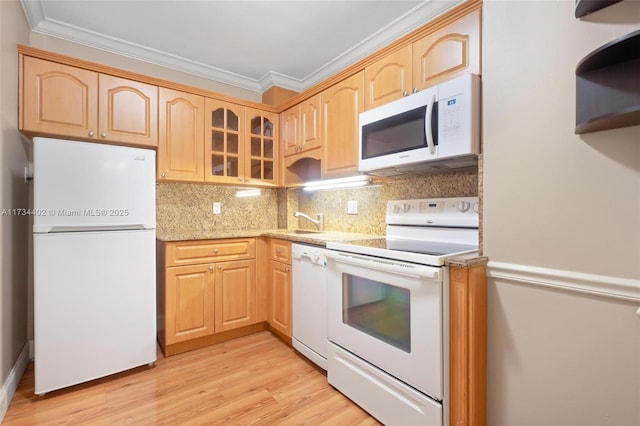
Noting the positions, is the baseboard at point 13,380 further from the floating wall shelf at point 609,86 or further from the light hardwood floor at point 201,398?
the floating wall shelf at point 609,86

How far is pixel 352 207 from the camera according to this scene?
2590 millimetres

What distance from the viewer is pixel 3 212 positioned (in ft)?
5.32

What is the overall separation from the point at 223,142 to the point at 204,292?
132cm

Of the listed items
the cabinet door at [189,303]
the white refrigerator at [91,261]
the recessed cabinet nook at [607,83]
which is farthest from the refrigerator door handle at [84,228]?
the recessed cabinet nook at [607,83]

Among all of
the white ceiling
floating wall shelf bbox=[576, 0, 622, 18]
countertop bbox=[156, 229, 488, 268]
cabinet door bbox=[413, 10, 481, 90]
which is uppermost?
the white ceiling

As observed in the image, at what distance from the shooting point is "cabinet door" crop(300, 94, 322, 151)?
2484mm

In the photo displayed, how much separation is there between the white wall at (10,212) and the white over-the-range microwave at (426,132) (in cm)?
205

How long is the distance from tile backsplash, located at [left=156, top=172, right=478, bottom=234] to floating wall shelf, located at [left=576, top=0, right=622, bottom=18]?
0.85 meters

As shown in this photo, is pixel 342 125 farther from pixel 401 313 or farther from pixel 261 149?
pixel 401 313

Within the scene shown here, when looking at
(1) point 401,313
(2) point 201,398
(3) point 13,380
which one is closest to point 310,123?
(1) point 401,313

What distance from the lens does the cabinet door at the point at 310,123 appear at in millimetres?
2484

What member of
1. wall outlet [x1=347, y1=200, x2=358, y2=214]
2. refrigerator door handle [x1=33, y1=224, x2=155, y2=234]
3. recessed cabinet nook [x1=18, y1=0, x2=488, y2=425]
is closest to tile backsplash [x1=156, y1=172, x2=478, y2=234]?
wall outlet [x1=347, y1=200, x2=358, y2=214]

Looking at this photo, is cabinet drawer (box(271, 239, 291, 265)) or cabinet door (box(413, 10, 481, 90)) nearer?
cabinet door (box(413, 10, 481, 90))

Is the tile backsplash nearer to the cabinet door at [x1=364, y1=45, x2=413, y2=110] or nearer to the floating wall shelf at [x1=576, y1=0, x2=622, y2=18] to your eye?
the cabinet door at [x1=364, y1=45, x2=413, y2=110]
